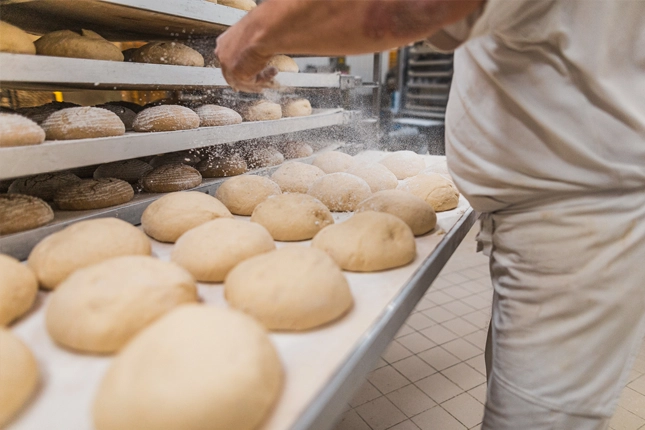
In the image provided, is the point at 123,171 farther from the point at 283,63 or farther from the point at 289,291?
the point at 289,291

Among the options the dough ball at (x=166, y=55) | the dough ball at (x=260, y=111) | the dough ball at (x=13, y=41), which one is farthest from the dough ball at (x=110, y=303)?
the dough ball at (x=260, y=111)

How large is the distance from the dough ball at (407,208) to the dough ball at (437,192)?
0.67 feet

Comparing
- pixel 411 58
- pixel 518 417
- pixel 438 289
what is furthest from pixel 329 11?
pixel 411 58

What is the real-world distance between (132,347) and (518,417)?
1.02 m

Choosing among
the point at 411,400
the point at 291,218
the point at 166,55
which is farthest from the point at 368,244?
the point at 411,400

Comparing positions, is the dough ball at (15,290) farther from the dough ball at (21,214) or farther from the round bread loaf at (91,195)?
the round bread loaf at (91,195)

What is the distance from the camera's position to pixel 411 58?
17.6ft

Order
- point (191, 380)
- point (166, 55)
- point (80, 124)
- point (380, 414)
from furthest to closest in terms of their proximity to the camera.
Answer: point (380, 414), point (166, 55), point (80, 124), point (191, 380)

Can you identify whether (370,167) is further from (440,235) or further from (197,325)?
(197,325)

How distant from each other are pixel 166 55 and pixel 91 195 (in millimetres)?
645

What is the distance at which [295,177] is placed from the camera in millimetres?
1797

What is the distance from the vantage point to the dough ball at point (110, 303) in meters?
0.73

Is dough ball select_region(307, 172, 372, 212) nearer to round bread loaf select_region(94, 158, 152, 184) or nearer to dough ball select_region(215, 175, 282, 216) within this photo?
dough ball select_region(215, 175, 282, 216)

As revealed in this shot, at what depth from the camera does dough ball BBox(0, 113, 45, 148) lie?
100 centimetres
